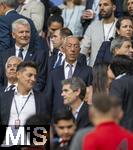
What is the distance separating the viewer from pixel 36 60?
41.3 feet

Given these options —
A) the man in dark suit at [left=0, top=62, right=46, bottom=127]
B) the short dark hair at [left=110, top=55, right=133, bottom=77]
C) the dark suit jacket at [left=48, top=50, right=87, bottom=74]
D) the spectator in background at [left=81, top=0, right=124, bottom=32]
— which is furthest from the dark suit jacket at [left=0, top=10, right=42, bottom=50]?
the short dark hair at [left=110, top=55, right=133, bottom=77]

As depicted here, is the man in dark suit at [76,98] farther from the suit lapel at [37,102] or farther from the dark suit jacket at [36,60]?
the dark suit jacket at [36,60]

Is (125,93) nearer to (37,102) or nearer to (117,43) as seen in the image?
(37,102)

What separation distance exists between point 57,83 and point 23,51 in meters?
1.15

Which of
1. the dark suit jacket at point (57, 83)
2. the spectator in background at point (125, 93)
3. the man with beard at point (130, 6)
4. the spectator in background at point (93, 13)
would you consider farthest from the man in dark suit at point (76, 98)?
the spectator in background at point (93, 13)

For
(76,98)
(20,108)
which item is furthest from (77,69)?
(76,98)

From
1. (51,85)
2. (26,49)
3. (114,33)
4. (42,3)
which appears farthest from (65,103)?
(42,3)

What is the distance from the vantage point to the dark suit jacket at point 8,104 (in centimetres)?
1108

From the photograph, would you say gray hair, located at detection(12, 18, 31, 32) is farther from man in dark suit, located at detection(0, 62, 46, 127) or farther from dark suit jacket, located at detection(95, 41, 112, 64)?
man in dark suit, located at detection(0, 62, 46, 127)

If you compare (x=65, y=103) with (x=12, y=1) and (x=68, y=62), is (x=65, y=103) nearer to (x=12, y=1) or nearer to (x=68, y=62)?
(x=68, y=62)

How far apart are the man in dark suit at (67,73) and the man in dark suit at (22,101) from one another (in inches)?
13.4

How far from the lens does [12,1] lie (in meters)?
13.5

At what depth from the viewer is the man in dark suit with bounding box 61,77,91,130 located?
33.2 feet

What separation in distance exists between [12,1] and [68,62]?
1814 millimetres
